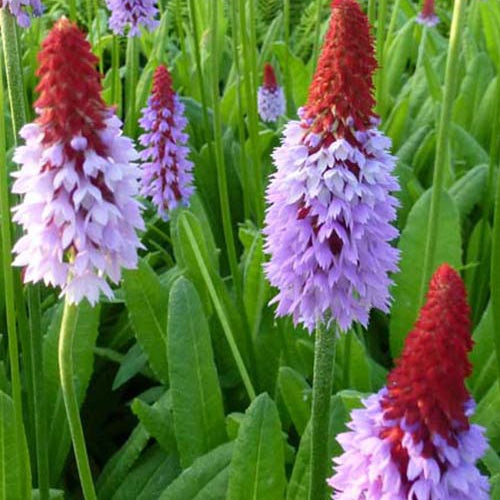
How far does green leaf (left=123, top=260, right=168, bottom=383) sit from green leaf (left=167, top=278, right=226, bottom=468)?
427mm

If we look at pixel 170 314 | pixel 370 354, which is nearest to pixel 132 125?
pixel 370 354

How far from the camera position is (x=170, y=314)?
7.61ft

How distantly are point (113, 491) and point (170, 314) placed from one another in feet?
1.89

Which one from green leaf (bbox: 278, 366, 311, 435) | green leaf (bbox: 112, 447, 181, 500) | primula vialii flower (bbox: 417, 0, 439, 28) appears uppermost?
primula vialii flower (bbox: 417, 0, 439, 28)

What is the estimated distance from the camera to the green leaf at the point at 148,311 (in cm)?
275

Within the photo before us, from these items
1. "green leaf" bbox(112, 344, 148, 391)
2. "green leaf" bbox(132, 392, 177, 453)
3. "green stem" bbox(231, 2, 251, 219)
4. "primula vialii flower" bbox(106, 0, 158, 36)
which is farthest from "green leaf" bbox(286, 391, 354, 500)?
"primula vialii flower" bbox(106, 0, 158, 36)

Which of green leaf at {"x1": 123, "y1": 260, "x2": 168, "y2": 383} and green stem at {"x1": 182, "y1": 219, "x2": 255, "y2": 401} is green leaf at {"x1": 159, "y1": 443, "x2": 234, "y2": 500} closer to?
green stem at {"x1": 182, "y1": 219, "x2": 255, "y2": 401}

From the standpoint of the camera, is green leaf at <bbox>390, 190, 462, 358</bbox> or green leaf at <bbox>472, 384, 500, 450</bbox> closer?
green leaf at <bbox>472, 384, 500, 450</bbox>

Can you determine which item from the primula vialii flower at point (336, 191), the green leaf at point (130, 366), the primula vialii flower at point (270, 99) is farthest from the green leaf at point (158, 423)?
the primula vialii flower at point (270, 99)

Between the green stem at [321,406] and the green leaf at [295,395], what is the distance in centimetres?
51

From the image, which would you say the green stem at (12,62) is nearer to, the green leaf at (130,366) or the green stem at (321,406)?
the green stem at (321,406)

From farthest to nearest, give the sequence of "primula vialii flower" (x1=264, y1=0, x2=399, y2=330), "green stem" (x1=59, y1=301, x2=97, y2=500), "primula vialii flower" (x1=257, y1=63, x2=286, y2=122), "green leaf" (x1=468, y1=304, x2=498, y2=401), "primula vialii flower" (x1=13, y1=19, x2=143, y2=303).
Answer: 1. "primula vialii flower" (x1=257, y1=63, x2=286, y2=122)
2. "green leaf" (x1=468, y1=304, x2=498, y2=401)
3. "primula vialii flower" (x1=264, y1=0, x2=399, y2=330)
4. "green stem" (x1=59, y1=301, x2=97, y2=500)
5. "primula vialii flower" (x1=13, y1=19, x2=143, y2=303)

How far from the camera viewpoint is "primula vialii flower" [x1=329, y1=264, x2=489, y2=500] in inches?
47.0

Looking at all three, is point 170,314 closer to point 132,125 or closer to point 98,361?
point 98,361
